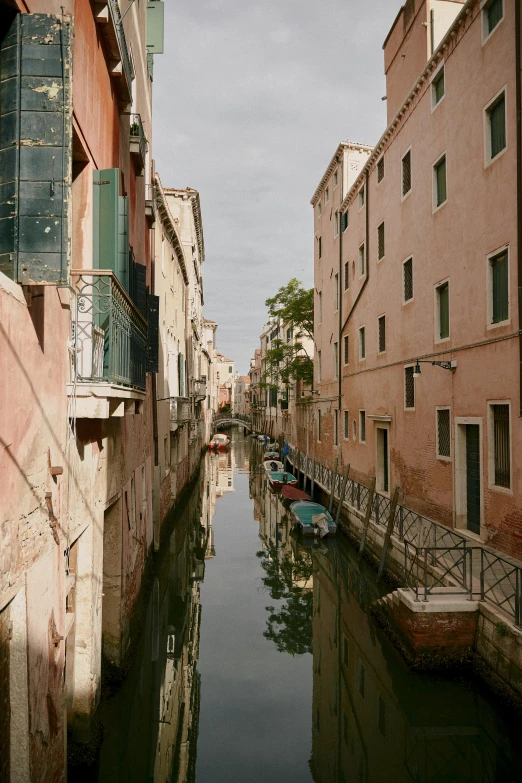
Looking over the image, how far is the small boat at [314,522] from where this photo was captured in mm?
17625

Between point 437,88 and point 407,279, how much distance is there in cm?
442

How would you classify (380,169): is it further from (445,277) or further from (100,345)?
(100,345)

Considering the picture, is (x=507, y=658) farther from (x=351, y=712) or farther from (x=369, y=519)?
(x=369, y=519)

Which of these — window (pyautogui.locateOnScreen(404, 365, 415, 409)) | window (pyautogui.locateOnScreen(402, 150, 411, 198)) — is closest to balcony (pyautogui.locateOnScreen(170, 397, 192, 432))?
window (pyautogui.locateOnScreen(404, 365, 415, 409))

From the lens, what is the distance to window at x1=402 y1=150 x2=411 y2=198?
15055 mm

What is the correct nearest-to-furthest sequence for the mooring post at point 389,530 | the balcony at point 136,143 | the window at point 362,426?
the balcony at point 136,143 < the mooring post at point 389,530 < the window at point 362,426

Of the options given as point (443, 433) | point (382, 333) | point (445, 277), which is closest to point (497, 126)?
point (445, 277)

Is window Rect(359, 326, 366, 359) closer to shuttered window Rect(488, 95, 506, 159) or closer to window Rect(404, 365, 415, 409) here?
window Rect(404, 365, 415, 409)

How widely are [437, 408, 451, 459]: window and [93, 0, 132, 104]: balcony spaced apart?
879 centimetres

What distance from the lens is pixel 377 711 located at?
25.6 feet

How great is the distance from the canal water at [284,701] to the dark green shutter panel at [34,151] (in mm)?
5157

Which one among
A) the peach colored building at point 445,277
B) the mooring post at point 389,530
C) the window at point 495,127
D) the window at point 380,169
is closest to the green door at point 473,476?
the peach colored building at point 445,277

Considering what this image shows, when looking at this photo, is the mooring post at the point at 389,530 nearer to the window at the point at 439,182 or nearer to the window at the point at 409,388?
the window at the point at 409,388

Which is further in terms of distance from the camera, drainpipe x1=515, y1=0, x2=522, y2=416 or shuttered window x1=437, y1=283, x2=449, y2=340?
shuttered window x1=437, y1=283, x2=449, y2=340
